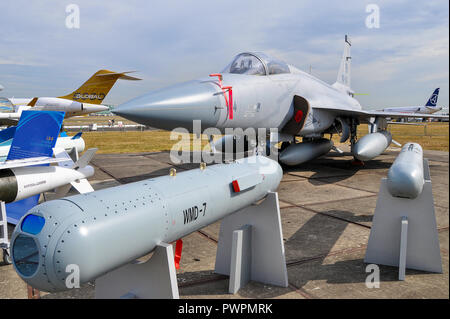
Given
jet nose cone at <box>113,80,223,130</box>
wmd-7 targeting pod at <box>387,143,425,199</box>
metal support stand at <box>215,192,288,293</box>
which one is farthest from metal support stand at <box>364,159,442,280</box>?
jet nose cone at <box>113,80,223,130</box>

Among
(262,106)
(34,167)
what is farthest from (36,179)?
(262,106)

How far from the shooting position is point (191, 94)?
7066mm

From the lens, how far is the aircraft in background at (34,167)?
6129 mm

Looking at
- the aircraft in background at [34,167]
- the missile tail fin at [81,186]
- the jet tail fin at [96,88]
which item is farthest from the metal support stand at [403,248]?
the jet tail fin at [96,88]

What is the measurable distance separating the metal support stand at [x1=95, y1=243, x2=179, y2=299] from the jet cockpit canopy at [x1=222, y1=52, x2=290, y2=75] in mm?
6796

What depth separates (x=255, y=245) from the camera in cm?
485

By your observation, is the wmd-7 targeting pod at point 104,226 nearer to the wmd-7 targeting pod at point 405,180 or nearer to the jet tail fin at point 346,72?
the wmd-7 targeting pod at point 405,180

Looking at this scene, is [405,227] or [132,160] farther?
[132,160]

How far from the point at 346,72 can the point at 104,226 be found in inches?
776

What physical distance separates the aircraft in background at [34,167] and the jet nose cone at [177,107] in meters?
1.66

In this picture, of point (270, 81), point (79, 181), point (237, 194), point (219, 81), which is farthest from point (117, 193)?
point (270, 81)

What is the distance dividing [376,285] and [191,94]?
484cm

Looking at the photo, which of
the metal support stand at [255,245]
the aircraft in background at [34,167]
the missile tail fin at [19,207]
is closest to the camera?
the metal support stand at [255,245]

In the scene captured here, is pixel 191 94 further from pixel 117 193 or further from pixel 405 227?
pixel 405 227
